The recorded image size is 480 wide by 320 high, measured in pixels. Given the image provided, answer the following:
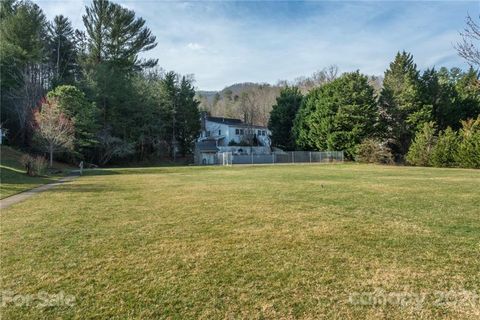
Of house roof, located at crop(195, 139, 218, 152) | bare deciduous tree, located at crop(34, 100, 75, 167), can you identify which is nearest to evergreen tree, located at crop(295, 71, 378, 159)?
house roof, located at crop(195, 139, 218, 152)

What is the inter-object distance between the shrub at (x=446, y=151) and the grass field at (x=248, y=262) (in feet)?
89.1

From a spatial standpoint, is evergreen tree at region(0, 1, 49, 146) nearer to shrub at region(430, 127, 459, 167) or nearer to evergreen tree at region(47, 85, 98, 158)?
evergreen tree at region(47, 85, 98, 158)

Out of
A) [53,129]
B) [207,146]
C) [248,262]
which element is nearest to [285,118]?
[207,146]

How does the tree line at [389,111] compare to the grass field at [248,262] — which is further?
the tree line at [389,111]

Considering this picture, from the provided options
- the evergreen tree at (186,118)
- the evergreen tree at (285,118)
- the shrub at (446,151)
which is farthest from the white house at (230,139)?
the shrub at (446,151)

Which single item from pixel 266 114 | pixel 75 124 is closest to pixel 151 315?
pixel 75 124

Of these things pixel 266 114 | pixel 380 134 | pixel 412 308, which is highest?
pixel 266 114

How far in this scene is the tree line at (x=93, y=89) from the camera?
3431 centimetres

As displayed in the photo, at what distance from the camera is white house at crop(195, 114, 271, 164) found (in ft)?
161

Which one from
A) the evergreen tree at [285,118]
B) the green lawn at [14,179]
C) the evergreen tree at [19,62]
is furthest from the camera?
the evergreen tree at [285,118]

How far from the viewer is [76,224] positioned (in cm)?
669

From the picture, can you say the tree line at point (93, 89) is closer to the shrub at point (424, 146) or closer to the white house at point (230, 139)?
the white house at point (230, 139)

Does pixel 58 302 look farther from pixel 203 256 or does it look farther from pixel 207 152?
pixel 207 152

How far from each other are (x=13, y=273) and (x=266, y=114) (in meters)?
68.9
